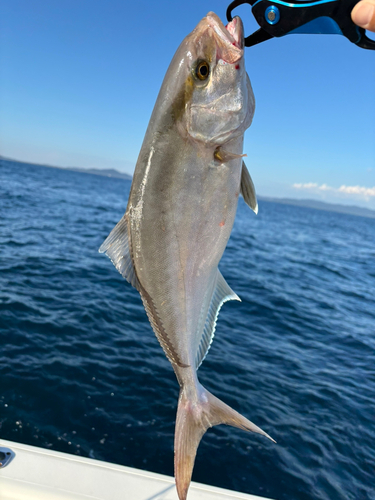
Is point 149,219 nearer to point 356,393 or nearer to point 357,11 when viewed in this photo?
point 357,11

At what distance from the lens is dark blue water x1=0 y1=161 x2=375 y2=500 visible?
587 cm

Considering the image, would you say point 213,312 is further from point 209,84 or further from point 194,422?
point 209,84

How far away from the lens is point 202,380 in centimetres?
812

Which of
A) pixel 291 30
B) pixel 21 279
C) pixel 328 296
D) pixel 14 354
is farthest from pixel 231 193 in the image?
pixel 328 296

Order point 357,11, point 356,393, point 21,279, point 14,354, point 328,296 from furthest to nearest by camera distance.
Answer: point 328,296
point 21,279
point 356,393
point 14,354
point 357,11

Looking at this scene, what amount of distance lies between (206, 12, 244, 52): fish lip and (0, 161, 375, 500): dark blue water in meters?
5.81

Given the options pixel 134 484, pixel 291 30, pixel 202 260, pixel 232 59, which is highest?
pixel 291 30

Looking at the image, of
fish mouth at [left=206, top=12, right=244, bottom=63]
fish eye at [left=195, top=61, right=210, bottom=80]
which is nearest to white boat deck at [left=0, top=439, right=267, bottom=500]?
fish eye at [left=195, top=61, right=210, bottom=80]

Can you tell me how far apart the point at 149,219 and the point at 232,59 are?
3.02 feet

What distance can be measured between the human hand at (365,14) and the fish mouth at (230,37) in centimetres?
56

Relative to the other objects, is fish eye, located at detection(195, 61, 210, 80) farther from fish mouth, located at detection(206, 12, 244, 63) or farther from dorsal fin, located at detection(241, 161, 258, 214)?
dorsal fin, located at detection(241, 161, 258, 214)

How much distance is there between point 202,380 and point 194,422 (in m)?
5.96

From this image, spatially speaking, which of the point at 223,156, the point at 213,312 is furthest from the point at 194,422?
the point at 223,156

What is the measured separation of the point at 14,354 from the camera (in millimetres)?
7723
